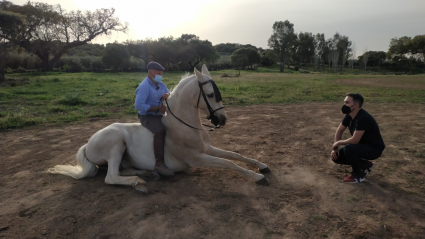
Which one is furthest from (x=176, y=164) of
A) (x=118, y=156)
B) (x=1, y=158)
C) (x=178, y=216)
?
(x=1, y=158)

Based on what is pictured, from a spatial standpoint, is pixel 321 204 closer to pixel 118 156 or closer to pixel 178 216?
pixel 178 216

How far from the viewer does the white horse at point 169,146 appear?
415 centimetres

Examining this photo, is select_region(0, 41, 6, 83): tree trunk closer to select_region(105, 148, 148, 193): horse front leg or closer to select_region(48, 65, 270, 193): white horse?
select_region(48, 65, 270, 193): white horse

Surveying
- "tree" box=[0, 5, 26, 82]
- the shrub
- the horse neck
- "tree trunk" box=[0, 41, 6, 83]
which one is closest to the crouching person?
the horse neck

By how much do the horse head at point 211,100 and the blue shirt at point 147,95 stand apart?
854mm

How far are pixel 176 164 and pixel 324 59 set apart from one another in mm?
75430

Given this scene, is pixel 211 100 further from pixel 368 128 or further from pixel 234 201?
pixel 368 128

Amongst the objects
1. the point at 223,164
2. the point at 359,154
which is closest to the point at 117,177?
the point at 223,164

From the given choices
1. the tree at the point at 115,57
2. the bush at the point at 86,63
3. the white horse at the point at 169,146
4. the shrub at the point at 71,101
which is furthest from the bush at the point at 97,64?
the white horse at the point at 169,146

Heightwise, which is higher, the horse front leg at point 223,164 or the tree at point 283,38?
the tree at point 283,38

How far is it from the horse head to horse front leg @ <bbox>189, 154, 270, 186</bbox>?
0.65 meters

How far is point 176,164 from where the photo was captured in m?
4.41

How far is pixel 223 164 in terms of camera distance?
4.20 m

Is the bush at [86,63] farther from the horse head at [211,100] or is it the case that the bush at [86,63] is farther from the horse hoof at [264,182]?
the horse hoof at [264,182]
